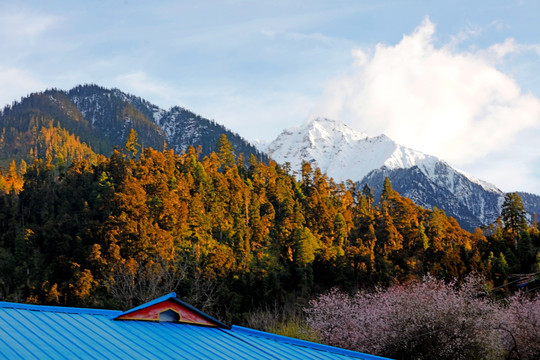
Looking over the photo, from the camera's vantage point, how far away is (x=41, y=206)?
6444 centimetres

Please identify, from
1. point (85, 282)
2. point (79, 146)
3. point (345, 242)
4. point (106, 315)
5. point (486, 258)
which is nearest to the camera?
point (106, 315)

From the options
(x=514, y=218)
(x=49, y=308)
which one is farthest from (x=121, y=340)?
(x=514, y=218)

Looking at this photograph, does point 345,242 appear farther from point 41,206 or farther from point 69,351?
point 69,351

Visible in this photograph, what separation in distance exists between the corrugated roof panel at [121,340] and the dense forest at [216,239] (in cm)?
3103

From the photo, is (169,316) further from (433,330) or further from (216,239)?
(216,239)

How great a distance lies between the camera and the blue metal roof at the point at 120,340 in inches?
360

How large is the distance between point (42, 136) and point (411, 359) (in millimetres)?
149776

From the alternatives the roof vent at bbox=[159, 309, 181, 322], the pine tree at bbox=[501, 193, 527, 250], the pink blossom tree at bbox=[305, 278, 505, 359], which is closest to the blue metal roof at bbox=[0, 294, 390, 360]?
the roof vent at bbox=[159, 309, 181, 322]

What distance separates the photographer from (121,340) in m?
10.4

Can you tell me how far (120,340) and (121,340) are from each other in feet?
0.07

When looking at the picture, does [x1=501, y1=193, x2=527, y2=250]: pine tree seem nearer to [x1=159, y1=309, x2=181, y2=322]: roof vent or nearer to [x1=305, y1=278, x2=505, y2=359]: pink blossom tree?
[x1=305, y1=278, x2=505, y2=359]: pink blossom tree

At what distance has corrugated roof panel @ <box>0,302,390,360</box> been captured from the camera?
9.15 meters

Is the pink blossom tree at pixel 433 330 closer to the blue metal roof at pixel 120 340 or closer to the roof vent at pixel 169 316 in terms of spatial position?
the blue metal roof at pixel 120 340

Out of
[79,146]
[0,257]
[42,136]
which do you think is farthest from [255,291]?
[42,136]
